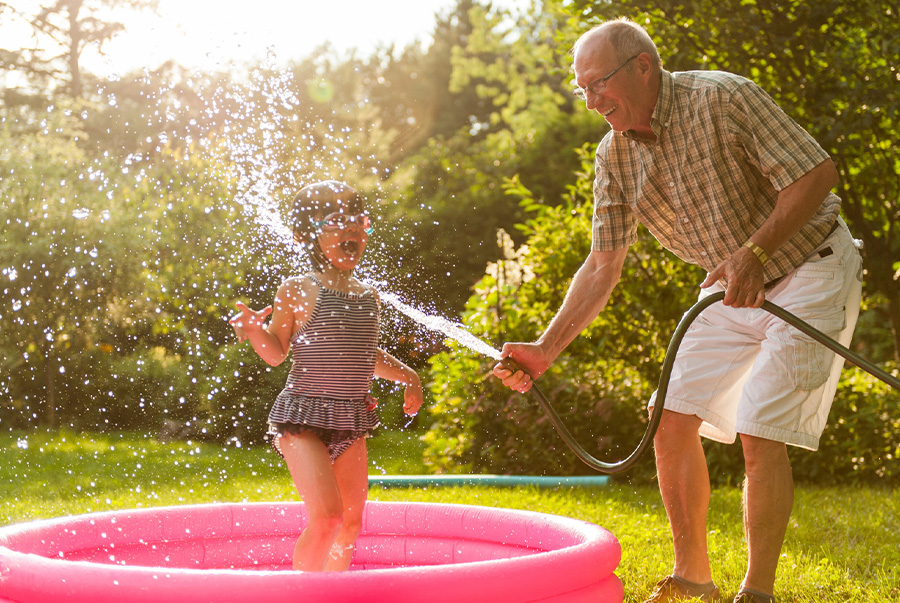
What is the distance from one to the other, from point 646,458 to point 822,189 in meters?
3.60

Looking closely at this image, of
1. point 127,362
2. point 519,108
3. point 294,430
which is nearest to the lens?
point 294,430

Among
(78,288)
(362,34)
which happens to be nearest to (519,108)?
(362,34)

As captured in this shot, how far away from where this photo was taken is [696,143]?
9.60 feet

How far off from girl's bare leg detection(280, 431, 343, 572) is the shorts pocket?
54.7 inches

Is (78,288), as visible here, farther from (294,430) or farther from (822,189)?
(822,189)

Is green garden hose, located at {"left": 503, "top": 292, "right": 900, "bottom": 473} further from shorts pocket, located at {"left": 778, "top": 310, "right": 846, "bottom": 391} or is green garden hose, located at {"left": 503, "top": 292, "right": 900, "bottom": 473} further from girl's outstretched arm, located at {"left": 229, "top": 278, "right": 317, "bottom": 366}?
girl's outstretched arm, located at {"left": 229, "top": 278, "right": 317, "bottom": 366}

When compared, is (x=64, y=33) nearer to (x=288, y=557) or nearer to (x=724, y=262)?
(x=288, y=557)

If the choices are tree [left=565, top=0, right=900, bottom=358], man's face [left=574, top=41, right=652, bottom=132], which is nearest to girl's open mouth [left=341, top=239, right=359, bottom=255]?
man's face [left=574, top=41, right=652, bottom=132]

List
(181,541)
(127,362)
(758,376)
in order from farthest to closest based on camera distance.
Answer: (127,362) < (181,541) < (758,376)

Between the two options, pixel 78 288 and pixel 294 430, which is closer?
pixel 294 430

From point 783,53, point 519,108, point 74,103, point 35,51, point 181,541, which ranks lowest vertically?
point 181,541

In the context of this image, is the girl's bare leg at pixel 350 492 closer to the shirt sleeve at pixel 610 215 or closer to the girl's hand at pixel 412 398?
the girl's hand at pixel 412 398

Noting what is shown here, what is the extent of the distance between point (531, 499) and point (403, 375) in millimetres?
2645

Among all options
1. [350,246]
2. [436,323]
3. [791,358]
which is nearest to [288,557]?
[436,323]
